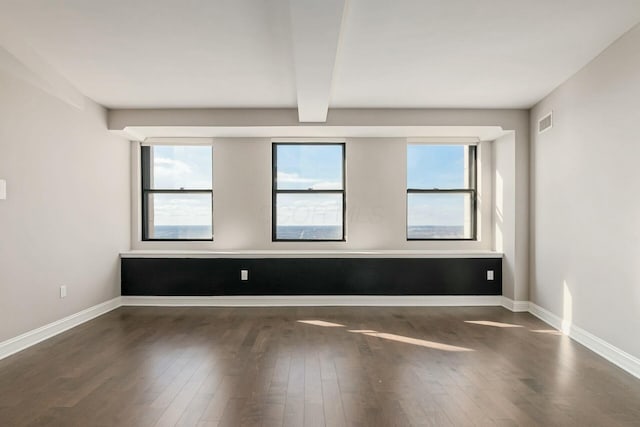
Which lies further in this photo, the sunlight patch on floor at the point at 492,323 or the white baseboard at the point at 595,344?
the sunlight patch on floor at the point at 492,323

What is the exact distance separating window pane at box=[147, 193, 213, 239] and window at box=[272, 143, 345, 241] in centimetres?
106

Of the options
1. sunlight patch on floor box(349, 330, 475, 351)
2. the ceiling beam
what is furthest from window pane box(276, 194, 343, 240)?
sunlight patch on floor box(349, 330, 475, 351)

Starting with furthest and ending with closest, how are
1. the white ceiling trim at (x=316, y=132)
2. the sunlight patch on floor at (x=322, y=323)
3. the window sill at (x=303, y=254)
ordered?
1. the window sill at (x=303, y=254)
2. the white ceiling trim at (x=316, y=132)
3. the sunlight patch on floor at (x=322, y=323)

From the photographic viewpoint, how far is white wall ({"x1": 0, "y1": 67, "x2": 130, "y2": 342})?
346 centimetres

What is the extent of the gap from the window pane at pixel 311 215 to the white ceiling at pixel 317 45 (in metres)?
1.65

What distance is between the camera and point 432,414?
239cm

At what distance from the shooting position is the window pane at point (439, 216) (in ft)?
18.9

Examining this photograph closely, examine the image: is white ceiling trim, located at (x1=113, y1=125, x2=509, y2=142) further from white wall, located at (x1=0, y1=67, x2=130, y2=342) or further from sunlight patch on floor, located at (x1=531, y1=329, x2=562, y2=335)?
sunlight patch on floor, located at (x1=531, y1=329, x2=562, y2=335)

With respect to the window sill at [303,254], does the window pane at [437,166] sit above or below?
above

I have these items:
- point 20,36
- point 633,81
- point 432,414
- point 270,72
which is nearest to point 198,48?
point 270,72

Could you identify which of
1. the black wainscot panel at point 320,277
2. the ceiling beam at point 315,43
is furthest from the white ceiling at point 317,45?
the black wainscot panel at point 320,277

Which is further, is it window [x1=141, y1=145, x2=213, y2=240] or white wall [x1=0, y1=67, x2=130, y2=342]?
window [x1=141, y1=145, x2=213, y2=240]

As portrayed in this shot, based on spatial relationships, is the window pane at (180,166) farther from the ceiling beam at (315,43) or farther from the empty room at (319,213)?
the ceiling beam at (315,43)

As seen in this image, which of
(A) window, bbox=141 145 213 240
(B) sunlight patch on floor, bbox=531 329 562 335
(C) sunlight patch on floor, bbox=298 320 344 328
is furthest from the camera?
(A) window, bbox=141 145 213 240
